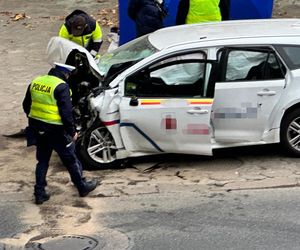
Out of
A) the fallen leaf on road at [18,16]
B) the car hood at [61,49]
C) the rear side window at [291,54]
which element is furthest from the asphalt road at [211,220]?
the fallen leaf on road at [18,16]

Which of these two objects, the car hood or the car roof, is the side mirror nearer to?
the car roof

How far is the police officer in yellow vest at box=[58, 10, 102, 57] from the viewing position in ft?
28.3

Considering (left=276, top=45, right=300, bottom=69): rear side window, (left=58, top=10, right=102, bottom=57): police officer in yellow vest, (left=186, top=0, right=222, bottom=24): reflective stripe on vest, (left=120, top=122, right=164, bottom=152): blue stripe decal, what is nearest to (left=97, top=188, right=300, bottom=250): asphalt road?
(left=120, top=122, right=164, bottom=152): blue stripe decal

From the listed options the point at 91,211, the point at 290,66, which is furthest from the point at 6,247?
the point at 290,66

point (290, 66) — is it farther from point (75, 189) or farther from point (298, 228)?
point (75, 189)

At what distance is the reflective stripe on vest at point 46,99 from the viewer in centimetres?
647

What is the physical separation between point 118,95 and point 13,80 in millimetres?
4766

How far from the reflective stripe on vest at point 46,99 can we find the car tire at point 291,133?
2676mm

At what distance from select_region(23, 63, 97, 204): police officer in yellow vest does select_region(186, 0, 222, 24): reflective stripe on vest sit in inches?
144

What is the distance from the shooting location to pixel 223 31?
7824mm

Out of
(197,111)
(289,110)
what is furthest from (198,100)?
(289,110)

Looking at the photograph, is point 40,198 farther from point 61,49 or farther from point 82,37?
point 82,37

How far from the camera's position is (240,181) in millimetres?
7145

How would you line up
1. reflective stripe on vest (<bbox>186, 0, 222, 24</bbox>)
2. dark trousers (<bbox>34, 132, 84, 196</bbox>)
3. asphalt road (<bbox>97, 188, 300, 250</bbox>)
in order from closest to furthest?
asphalt road (<bbox>97, 188, 300, 250</bbox>) → dark trousers (<bbox>34, 132, 84, 196</bbox>) → reflective stripe on vest (<bbox>186, 0, 222, 24</bbox>)
